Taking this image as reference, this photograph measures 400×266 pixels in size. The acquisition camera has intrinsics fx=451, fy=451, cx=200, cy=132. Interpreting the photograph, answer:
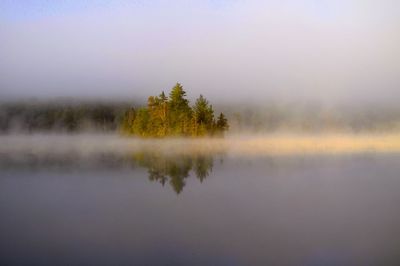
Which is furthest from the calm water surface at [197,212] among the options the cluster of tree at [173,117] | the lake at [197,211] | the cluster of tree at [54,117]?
the cluster of tree at [54,117]

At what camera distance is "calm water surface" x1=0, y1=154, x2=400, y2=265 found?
833 cm

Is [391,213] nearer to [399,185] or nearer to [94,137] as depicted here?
[399,185]

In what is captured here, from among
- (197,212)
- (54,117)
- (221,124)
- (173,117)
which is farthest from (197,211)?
(54,117)

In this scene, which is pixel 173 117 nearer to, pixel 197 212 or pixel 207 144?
pixel 207 144

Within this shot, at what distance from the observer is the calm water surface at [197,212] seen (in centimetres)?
833

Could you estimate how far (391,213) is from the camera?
11039 millimetres

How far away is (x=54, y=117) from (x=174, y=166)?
13.6 metres

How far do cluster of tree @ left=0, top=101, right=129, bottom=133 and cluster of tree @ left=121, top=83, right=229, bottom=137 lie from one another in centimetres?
631

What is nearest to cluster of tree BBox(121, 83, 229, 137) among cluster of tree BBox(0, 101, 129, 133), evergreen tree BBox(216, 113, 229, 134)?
evergreen tree BBox(216, 113, 229, 134)

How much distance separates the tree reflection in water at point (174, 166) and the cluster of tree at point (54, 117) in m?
9.27

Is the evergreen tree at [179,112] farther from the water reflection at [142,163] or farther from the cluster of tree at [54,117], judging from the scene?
the cluster of tree at [54,117]

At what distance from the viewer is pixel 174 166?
15867 mm

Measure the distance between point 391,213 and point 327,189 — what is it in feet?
9.44

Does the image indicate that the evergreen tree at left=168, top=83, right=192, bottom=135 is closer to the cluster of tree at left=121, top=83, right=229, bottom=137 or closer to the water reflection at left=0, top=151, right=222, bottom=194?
the cluster of tree at left=121, top=83, right=229, bottom=137
